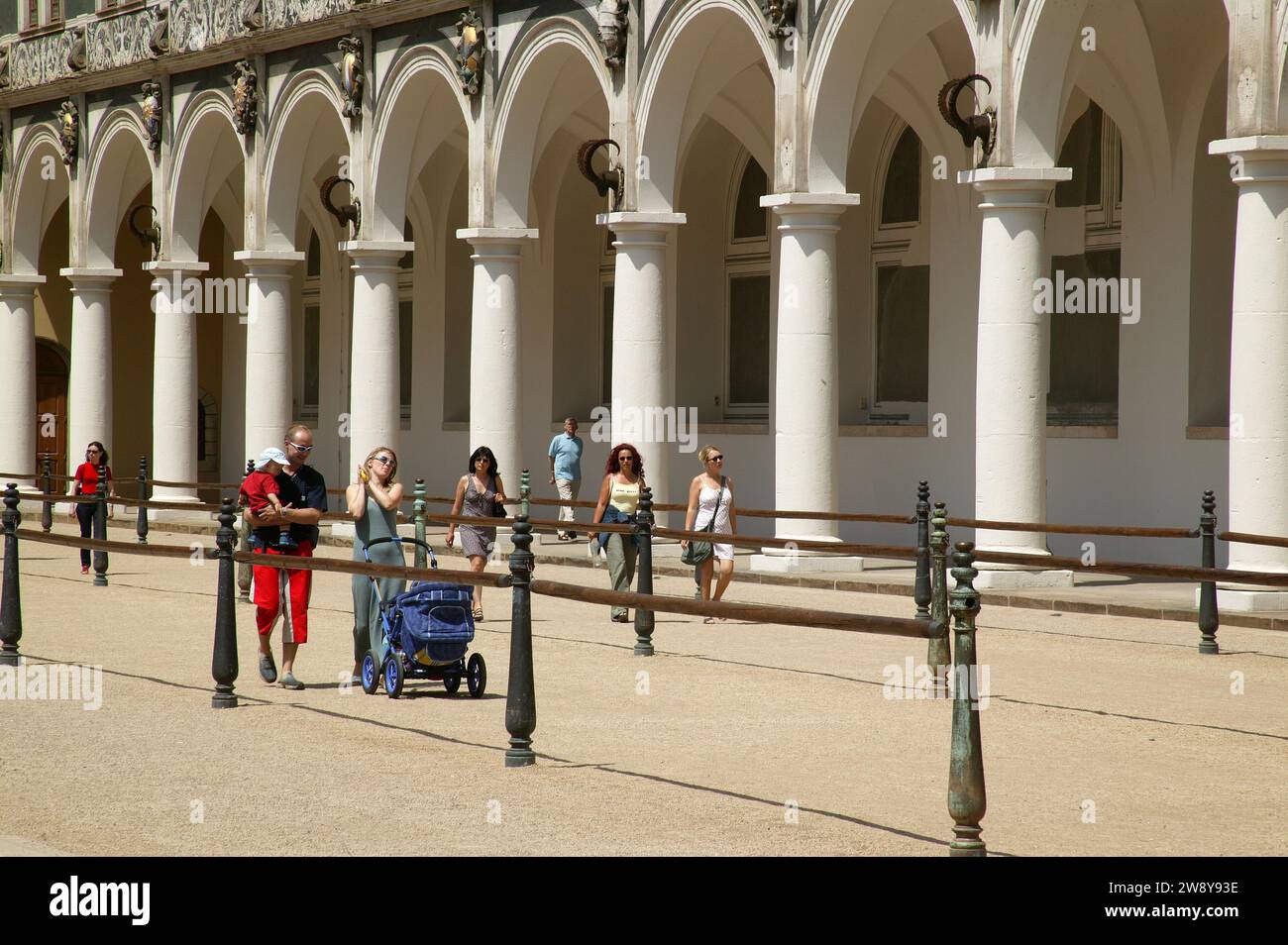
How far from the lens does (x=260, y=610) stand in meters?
11.7

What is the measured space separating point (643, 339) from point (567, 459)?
12.9 ft

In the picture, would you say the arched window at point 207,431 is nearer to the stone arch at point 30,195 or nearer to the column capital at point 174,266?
the stone arch at point 30,195

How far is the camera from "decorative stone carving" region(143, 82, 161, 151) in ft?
94.6

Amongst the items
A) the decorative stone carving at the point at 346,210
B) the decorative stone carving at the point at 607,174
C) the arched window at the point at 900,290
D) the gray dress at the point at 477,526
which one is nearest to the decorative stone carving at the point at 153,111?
the decorative stone carving at the point at 346,210

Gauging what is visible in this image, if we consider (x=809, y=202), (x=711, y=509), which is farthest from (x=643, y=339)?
(x=711, y=509)

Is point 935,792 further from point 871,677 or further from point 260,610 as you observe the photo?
point 260,610

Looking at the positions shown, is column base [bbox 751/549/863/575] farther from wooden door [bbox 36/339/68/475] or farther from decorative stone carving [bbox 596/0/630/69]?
wooden door [bbox 36/339/68/475]

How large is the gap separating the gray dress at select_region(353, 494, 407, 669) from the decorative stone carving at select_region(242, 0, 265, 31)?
1629 cm

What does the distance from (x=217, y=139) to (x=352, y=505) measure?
18.7 metres

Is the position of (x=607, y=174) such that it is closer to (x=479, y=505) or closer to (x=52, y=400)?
(x=479, y=505)

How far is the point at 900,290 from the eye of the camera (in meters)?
23.7

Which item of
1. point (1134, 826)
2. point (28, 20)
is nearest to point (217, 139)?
point (28, 20)

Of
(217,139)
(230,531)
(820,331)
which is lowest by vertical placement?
(230,531)

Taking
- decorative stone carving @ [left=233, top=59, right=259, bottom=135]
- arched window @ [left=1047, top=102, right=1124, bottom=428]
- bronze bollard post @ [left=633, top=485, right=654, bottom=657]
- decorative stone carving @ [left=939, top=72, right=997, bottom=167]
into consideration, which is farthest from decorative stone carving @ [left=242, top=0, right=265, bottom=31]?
bronze bollard post @ [left=633, top=485, right=654, bottom=657]
